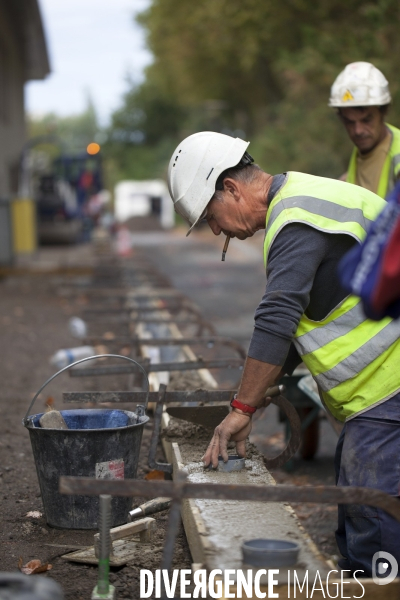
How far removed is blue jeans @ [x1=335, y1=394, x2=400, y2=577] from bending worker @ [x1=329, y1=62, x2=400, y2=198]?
255 centimetres

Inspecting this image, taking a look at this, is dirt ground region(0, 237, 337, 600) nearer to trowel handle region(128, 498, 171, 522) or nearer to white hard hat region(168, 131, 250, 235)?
trowel handle region(128, 498, 171, 522)

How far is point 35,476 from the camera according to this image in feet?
17.4

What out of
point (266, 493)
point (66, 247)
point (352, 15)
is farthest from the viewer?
point (66, 247)

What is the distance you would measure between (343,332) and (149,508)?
4.76 feet

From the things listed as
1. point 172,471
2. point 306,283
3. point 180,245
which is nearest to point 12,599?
point 306,283

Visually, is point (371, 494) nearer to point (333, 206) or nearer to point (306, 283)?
point (306, 283)

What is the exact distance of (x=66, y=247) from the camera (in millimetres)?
32188

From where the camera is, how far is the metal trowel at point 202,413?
4844 millimetres

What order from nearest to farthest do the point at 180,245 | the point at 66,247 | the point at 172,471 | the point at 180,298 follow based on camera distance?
the point at 172,471, the point at 180,298, the point at 66,247, the point at 180,245

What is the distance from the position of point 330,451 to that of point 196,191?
405 cm

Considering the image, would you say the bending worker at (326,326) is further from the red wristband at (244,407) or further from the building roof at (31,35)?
the building roof at (31,35)

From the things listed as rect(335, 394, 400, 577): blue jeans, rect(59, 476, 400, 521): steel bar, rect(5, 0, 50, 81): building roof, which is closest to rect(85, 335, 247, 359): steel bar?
rect(335, 394, 400, 577): blue jeans

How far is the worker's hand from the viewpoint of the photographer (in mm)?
3615

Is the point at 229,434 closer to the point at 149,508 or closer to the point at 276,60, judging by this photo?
the point at 149,508
